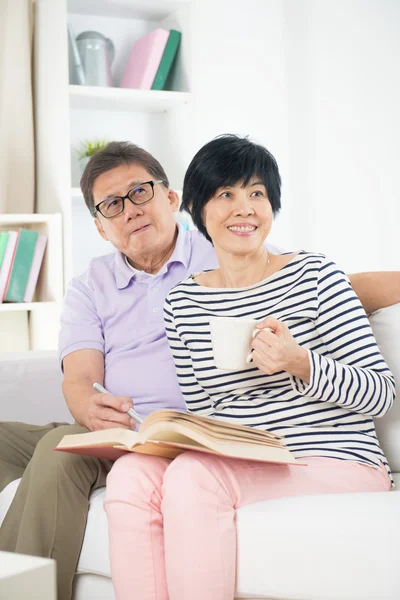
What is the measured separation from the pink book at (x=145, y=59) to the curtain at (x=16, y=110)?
1.39 ft

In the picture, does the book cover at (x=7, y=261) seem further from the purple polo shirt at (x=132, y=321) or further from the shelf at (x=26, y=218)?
the purple polo shirt at (x=132, y=321)

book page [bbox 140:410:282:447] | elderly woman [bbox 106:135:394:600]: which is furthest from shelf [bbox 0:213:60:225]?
book page [bbox 140:410:282:447]

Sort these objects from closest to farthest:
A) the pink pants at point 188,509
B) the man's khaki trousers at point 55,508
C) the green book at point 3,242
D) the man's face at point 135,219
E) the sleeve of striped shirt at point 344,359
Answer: the pink pants at point 188,509 → the sleeve of striped shirt at point 344,359 → the man's khaki trousers at point 55,508 → the man's face at point 135,219 → the green book at point 3,242

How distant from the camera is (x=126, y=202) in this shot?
187 cm

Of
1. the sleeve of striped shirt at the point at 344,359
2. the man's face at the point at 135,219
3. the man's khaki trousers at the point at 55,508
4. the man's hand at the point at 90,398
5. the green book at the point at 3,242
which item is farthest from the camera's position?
the green book at the point at 3,242

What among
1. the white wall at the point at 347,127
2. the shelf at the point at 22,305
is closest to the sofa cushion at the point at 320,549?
the shelf at the point at 22,305

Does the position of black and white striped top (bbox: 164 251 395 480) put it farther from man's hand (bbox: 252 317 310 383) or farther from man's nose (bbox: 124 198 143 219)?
man's nose (bbox: 124 198 143 219)

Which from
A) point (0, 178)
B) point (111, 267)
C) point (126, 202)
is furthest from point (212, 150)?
point (0, 178)

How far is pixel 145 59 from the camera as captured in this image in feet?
10.6

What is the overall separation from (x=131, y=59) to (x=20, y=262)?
3.32 ft

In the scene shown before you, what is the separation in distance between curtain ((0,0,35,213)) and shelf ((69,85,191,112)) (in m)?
0.20

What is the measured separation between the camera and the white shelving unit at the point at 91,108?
303 cm

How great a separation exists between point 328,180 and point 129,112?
907mm

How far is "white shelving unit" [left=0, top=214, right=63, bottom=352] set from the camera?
2926mm
